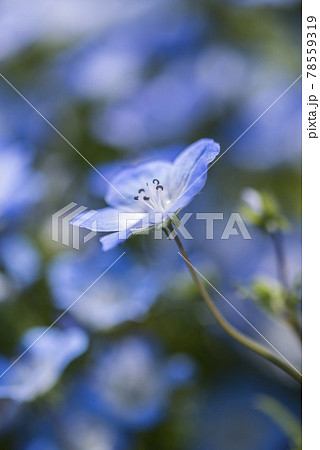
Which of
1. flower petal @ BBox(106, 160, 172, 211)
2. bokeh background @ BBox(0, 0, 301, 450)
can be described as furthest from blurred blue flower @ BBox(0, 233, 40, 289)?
flower petal @ BBox(106, 160, 172, 211)

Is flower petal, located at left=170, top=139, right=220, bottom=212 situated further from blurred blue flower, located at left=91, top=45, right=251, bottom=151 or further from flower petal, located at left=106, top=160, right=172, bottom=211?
blurred blue flower, located at left=91, top=45, right=251, bottom=151

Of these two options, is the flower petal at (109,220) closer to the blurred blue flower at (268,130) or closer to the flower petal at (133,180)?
the flower petal at (133,180)

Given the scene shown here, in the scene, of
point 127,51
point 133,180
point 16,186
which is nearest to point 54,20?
point 127,51

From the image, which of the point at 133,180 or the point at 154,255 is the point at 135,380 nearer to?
the point at 154,255

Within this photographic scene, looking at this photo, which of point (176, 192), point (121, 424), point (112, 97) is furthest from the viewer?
point (112, 97)

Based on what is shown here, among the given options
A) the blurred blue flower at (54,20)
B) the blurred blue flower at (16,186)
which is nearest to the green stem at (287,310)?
the blurred blue flower at (16,186)
